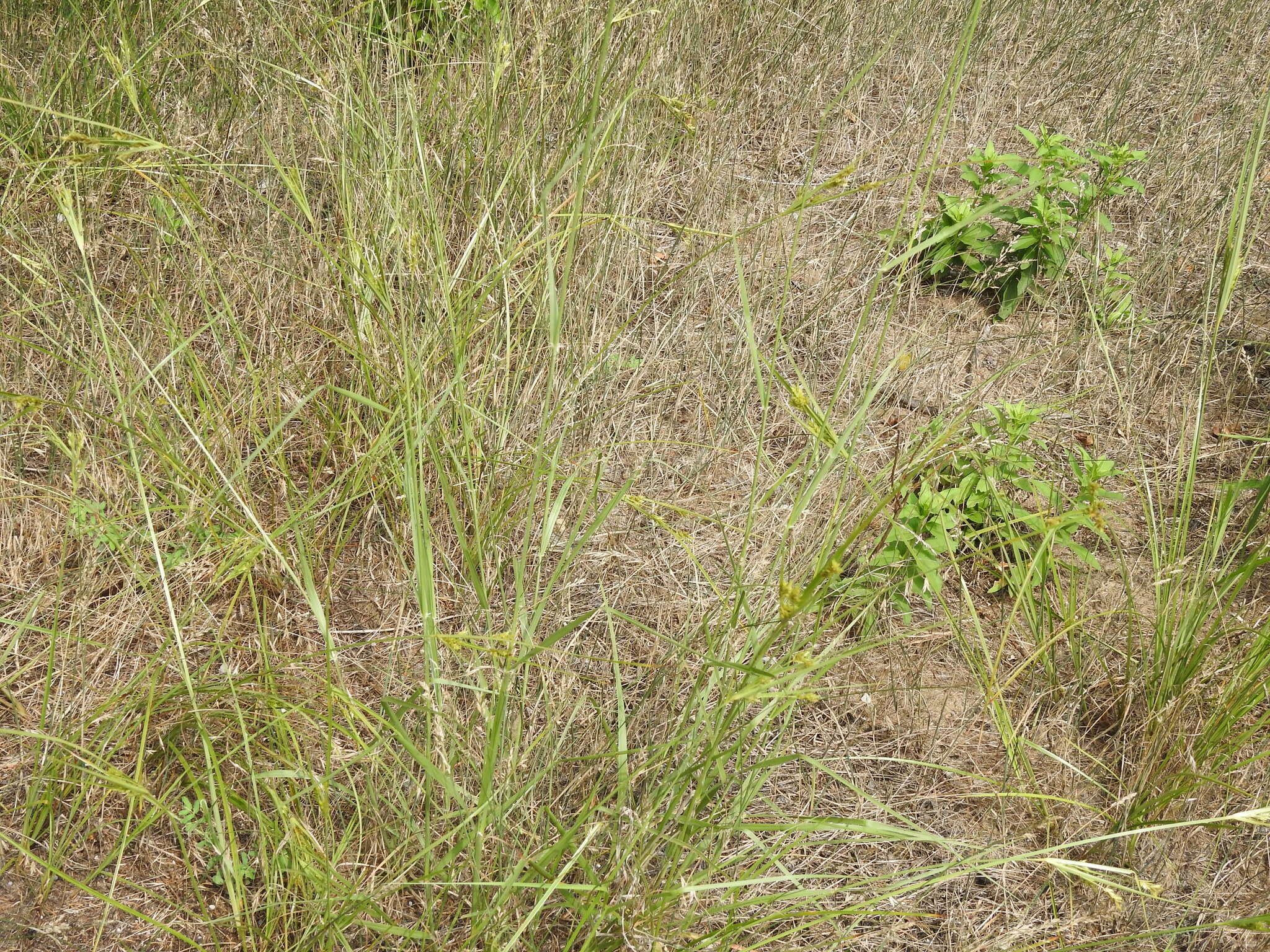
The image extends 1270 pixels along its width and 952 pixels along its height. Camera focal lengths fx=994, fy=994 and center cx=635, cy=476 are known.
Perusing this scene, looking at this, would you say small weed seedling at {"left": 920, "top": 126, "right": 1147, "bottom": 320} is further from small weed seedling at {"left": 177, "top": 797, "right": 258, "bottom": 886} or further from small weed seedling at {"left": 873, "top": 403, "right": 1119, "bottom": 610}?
small weed seedling at {"left": 177, "top": 797, "right": 258, "bottom": 886}

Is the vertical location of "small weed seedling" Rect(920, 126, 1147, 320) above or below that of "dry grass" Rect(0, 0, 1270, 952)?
above

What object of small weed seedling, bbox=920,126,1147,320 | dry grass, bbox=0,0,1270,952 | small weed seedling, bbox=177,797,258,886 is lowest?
small weed seedling, bbox=177,797,258,886

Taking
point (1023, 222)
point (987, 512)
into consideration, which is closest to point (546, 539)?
point (987, 512)

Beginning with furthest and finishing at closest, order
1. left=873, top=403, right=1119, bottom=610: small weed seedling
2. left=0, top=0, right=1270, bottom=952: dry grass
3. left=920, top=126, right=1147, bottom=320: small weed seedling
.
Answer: left=920, top=126, right=1147, bottom=320: small weed seedling, left=873, top=403, right=1119, bottom=610: small weed seedling, left=0, top=0, right=1270, bottom=952: dry grass

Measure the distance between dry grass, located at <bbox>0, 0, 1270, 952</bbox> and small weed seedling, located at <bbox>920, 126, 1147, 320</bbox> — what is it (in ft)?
0.34

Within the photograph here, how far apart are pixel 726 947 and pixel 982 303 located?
1960 millimetres

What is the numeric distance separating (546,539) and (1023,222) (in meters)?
1.87

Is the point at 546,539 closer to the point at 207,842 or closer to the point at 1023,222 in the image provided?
the point at 207,842

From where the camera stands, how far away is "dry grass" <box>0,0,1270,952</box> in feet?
4.82

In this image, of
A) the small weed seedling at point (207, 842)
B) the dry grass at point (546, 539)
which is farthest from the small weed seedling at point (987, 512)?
the small weed seedling at point (207, 842)

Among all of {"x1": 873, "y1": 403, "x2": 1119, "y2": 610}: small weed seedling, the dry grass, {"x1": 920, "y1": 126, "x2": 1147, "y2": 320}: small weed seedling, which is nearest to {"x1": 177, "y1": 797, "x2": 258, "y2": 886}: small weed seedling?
the dry grass

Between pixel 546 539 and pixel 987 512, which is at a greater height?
pixel 546 539

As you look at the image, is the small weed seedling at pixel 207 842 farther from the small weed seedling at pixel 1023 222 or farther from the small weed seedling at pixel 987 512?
the small weed seedling at pixel 1023 222

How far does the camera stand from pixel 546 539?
1310 mm
